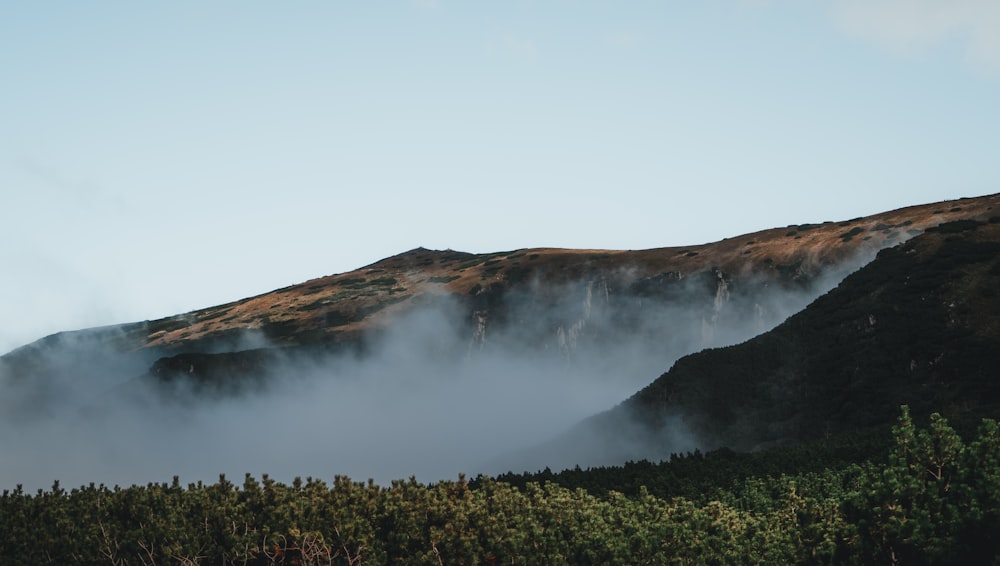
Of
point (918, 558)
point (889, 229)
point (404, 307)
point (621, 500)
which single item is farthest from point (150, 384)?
point (918, 558)

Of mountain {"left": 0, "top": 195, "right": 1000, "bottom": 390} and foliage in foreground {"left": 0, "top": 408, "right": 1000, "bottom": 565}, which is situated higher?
mountain {"left": 0, "top": 195, "right": 1000, "bottom": 390}

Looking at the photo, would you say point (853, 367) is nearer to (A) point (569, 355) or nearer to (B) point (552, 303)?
(A) point (569, 355)

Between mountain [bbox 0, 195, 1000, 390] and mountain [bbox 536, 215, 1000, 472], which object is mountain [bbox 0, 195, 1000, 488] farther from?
mountain [bbox 0, 195, 1000, 390]

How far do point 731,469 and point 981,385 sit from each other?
29.7 meters

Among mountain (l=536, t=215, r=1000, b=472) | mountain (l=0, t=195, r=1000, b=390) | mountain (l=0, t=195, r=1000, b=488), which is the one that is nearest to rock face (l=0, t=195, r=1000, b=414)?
mountain (l=0, t=195, r=1000, b=390)

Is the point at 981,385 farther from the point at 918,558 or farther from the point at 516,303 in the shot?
the point at 516,303

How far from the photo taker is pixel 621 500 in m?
28.8

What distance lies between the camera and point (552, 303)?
152250mm

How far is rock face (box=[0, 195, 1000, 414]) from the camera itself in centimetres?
11956

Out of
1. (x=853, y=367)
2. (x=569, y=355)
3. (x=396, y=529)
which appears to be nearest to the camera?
(x=396, y=529)

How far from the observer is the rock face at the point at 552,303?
11956 cm

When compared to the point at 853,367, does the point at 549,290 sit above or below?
above

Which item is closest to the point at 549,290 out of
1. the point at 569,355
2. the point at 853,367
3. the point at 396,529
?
the point at 569,355

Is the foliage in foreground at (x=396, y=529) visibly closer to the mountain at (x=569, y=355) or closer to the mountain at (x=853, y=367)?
the mountain at (x=853, y=367)
